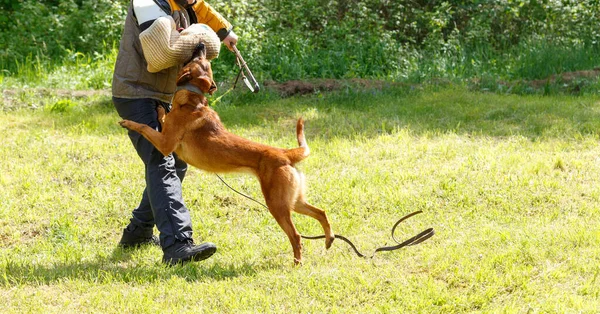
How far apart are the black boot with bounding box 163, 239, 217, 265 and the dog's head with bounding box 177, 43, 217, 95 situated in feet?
3.52

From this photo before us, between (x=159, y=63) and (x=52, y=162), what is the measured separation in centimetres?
290

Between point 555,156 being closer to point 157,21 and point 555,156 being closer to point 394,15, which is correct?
point 157,21

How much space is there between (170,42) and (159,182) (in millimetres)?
979

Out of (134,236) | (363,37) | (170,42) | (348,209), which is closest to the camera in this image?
(170,42)

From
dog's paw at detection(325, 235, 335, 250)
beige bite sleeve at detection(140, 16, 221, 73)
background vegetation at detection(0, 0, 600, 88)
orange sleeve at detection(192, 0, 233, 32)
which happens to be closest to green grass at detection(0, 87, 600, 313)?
dog's paw at detection(325, 235, 335, 250)

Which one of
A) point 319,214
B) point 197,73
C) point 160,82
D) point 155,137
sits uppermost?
point 197,73

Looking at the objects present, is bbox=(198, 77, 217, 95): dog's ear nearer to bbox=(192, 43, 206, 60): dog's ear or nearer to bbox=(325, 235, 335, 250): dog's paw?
bbox=(192, 43, 206, 60): dog's ear

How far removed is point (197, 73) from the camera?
5.47 metres

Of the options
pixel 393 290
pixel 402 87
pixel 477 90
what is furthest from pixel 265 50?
pixel 393 290

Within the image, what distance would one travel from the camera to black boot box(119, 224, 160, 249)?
19.9ft

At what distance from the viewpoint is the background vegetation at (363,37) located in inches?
441

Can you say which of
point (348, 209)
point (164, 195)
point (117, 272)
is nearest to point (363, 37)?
point (348, 209)

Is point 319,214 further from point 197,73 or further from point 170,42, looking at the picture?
point 170,42

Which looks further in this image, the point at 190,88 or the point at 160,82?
the point at 160,82
